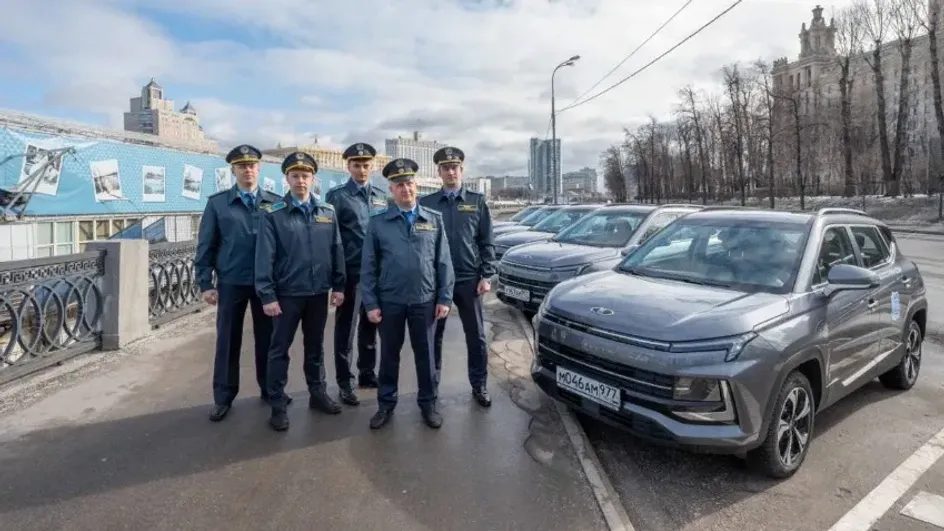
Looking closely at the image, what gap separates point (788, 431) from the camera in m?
3.33

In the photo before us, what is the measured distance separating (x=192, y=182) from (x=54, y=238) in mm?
4231

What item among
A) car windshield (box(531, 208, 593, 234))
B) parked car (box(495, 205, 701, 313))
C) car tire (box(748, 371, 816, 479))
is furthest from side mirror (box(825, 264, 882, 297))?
car windshield (box(531, 208, 593, 234))

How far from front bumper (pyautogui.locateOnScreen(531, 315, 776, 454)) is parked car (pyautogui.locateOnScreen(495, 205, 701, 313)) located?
3.69 m

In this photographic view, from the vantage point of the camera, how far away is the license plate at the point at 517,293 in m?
7.31

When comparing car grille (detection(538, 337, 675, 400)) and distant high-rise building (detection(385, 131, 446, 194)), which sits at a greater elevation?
distant high-rise building (detection(385, 131, 446, 194))

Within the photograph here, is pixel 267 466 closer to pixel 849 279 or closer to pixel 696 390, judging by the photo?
pixel 696 390

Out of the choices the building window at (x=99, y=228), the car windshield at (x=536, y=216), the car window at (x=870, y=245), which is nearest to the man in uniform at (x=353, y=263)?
the car window at (x=870, y=245)

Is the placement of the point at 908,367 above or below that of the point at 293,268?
below

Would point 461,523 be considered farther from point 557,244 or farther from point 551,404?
point 557,244

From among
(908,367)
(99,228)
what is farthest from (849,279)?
(99,228)

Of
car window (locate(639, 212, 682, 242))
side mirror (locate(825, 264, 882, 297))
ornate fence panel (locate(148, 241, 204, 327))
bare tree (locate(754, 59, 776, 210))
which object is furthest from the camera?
bare tree (locate(754, 59, 776, 210))

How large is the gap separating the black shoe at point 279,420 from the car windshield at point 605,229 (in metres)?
5.13

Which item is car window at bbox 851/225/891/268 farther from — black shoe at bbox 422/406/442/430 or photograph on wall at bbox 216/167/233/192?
photograph on wall at bbox 216/167/233/192

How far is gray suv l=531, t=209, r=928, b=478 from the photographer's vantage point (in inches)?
119
